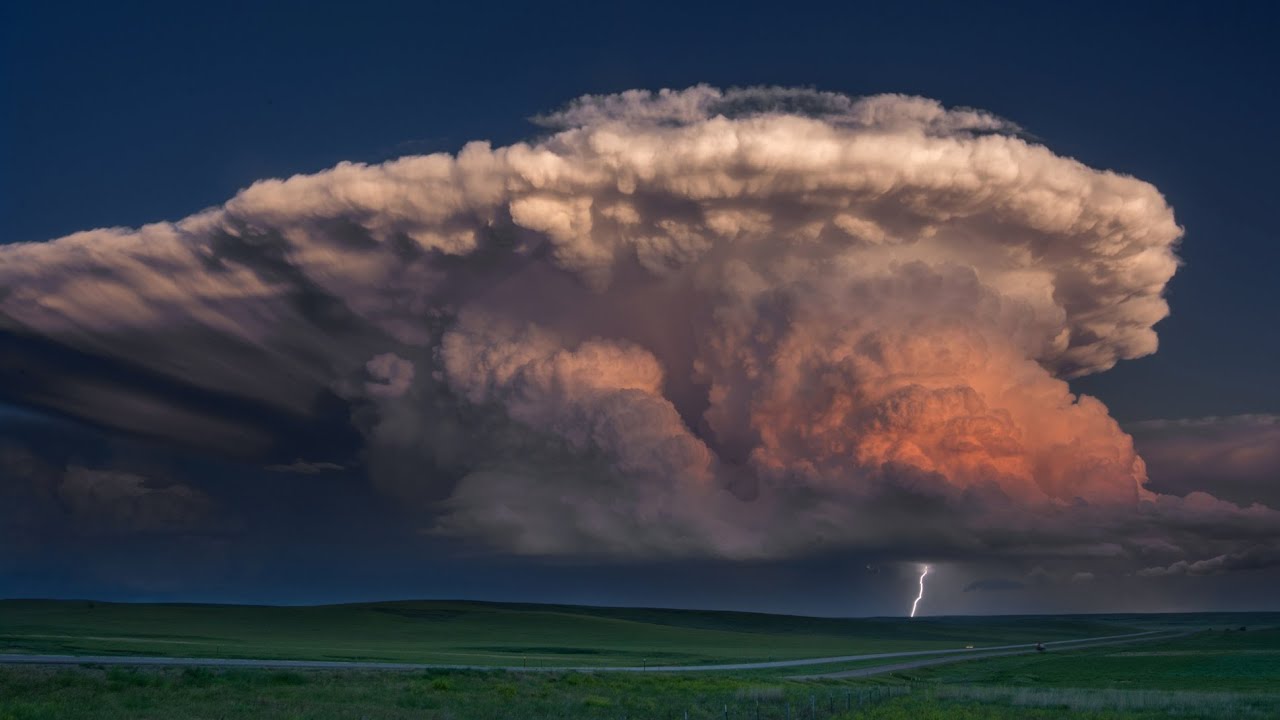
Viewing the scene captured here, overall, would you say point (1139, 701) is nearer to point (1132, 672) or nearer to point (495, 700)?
point (495, 700)

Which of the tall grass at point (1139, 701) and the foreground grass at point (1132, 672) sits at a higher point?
the foreground grass at point (1132, 672)

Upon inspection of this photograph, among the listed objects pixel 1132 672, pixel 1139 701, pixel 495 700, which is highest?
pixel 1132 672

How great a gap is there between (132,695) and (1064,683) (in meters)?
73.5

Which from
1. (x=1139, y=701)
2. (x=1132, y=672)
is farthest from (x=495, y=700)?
(x=1132, y=672)

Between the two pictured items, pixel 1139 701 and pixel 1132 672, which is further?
pixel 1132 672

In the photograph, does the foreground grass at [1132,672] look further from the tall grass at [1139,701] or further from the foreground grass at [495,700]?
the foreground grass at [495,700]

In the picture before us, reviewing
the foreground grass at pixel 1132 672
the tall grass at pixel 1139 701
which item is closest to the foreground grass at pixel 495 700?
the tall grass at pixel 1139 701

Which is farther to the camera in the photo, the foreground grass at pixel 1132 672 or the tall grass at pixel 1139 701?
the foreground grass at pixel 1132 672

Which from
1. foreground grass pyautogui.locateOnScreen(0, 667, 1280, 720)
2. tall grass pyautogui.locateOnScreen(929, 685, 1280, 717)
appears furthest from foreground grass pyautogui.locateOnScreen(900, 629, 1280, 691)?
foreground grass pyautogui.locateOnScreen(0, 667, 1280, 720)

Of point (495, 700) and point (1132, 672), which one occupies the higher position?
point (1132, 672)

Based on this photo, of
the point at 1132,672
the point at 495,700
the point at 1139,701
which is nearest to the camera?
the point at 495,700

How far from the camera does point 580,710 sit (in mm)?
51781

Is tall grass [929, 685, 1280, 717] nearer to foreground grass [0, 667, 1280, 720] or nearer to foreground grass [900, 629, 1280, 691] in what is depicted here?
foreground grass [0, 667, 1280, 720]

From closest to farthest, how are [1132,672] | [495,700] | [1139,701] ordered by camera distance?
[495,700] < [1139,701] < [1132,672]
